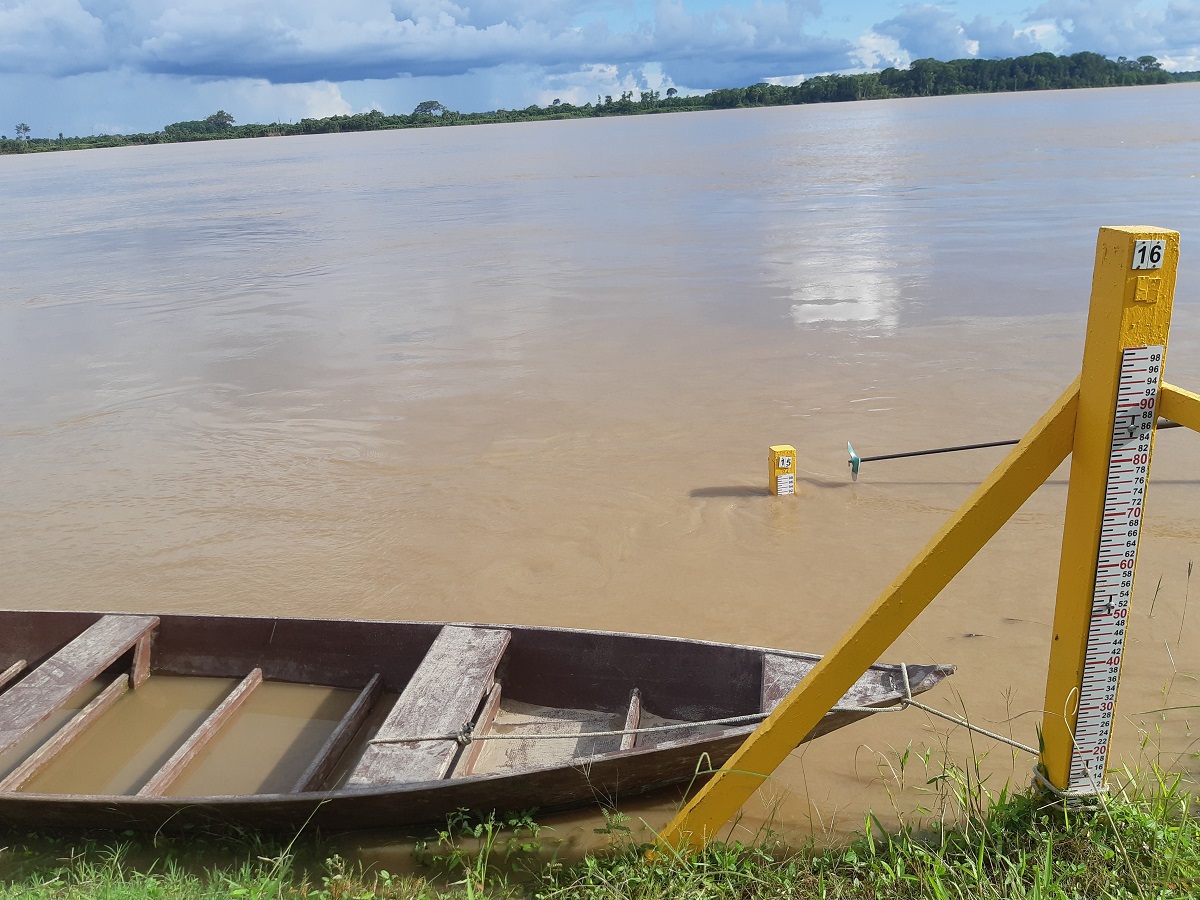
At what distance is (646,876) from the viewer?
334 centimetres

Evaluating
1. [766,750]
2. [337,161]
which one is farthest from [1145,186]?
[337,161]

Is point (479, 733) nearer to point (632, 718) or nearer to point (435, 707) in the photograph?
point (435, 707)

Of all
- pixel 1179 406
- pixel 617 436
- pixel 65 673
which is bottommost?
pixel 65 673

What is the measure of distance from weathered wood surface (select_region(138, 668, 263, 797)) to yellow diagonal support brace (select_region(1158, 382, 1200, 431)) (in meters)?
4.04

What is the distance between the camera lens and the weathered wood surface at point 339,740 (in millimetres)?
4271

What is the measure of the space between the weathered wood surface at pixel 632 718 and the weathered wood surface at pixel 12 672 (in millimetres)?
3325

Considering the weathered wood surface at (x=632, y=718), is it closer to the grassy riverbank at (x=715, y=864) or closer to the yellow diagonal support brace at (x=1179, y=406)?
the grassy riverbank at (x=715, y=864)

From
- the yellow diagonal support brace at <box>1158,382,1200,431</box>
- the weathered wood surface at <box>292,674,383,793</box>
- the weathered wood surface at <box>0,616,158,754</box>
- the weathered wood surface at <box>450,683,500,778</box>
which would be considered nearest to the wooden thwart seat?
the weathered wood surface at <box>0,616,158,754</box>

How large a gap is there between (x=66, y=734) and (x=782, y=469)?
504 centimetres

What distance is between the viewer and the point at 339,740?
14.8ft

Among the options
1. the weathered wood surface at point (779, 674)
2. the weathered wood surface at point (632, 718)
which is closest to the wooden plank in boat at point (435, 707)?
the weathered wood surface at point (632, 718)

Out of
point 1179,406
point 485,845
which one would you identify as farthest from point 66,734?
point 1179,406

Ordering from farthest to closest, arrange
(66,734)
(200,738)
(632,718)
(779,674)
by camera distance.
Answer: (66,734)
(200,738)
(632,718)
(779,674)

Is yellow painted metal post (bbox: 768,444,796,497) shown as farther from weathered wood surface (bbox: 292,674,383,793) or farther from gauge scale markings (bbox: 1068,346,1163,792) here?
gauge scale markings (bbox: 1068,346,1163,792)
